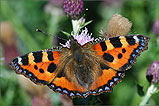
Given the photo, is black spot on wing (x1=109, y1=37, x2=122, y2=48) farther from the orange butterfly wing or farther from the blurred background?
the blurred background

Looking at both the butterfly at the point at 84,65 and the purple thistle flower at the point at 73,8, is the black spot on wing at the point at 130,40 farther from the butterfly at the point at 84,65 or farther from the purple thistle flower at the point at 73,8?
the purple thistle flower at the point at 73,8

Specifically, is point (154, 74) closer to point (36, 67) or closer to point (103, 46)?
point (103, 46)

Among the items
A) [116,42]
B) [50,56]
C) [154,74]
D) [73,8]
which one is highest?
[73,8]

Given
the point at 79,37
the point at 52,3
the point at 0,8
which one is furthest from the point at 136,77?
the point at 0,8

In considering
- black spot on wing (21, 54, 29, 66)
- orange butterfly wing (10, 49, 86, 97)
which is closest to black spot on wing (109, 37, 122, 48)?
orange butterfly wing (10, 49, 86, 97)

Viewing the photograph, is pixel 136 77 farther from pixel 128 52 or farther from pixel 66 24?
pixel 128 52

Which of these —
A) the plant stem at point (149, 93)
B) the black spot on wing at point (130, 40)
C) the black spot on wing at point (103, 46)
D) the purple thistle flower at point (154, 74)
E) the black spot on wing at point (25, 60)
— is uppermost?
the black spot on wing at point (130, 40)

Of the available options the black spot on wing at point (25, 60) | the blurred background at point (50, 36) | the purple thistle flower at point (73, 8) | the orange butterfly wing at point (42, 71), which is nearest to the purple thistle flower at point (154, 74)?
the blurred background at point (50, 36)

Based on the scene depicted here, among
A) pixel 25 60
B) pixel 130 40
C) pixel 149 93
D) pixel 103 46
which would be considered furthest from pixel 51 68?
pixel 149 93
